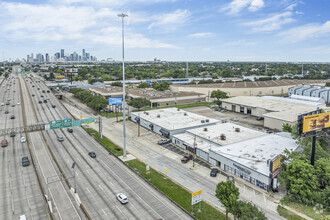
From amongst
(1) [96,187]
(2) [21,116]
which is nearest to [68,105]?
(2) [21,116]

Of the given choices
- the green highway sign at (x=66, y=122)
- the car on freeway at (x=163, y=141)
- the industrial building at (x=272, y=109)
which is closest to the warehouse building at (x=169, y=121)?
the car on freeway at (x=163, y=141)

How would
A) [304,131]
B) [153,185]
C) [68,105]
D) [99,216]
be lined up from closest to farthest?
1. [99,216]
2. [304,131]
3. [153,185]
4. [68,105]

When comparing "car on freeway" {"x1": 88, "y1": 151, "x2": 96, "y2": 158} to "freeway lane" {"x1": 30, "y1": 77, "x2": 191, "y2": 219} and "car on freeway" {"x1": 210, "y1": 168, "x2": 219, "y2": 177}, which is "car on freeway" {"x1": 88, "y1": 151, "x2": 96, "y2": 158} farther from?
"car on freeway" {"x1": 210, "y1": 168, "x2": 219, "y2": 177}

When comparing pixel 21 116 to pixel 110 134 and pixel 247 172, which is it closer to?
pixel 110 134

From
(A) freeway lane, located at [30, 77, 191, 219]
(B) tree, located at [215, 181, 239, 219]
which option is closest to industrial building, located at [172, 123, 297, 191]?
(B) tree, located at [215, 181, 239, 219]

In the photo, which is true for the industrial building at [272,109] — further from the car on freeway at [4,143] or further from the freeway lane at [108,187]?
the car on freeway at [4,143]

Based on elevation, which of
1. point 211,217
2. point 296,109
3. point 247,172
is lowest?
point 211,217

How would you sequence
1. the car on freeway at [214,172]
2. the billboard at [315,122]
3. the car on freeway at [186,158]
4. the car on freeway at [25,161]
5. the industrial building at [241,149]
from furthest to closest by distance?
the car on freeway at [186,158], the car on freeway at [25,161], the car on freeway at [214,172], the industrial building at [241,149], the billboard at [315,122]
